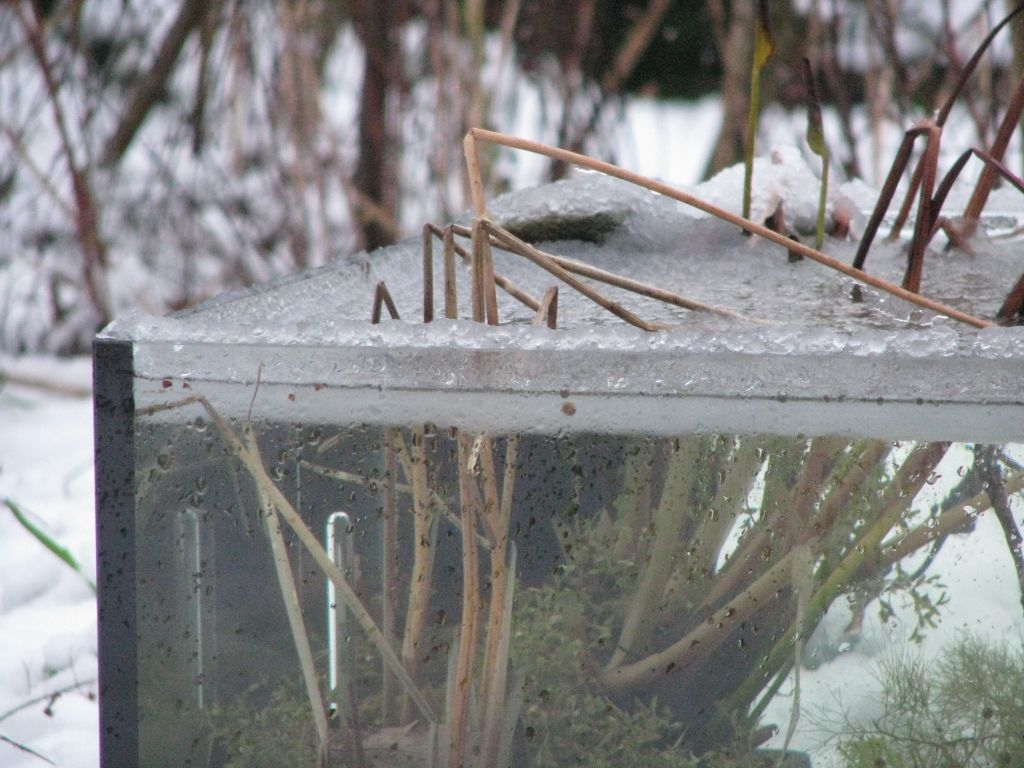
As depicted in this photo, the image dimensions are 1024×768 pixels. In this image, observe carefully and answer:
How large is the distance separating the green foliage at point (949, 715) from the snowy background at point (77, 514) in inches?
0.4

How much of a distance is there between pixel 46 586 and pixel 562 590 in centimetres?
93

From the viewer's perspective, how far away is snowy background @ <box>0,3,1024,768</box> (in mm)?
519

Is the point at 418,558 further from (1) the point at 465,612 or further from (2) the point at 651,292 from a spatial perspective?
(2) the point at 651,292

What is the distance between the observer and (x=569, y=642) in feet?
1.75

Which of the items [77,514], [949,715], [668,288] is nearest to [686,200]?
[668,288]

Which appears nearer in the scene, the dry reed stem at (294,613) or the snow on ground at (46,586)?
the dry reed stem at (294,613)

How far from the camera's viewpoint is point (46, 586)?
49.2 inches

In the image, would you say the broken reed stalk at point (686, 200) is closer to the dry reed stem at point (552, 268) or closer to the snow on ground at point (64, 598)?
the dry reed stem at point (552, 268)

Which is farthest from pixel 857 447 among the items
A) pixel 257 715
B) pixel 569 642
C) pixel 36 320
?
pixel 36 320

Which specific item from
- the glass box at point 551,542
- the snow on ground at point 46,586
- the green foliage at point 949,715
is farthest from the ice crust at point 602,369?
the snow on ground at point 46,586

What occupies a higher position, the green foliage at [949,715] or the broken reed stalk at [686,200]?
the broken reed stalk at [686,200]

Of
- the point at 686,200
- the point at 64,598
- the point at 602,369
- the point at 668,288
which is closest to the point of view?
the point at 602,369

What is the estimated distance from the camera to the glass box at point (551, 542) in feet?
1.62

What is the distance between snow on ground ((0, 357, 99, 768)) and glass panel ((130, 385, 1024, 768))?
1.17 feet
